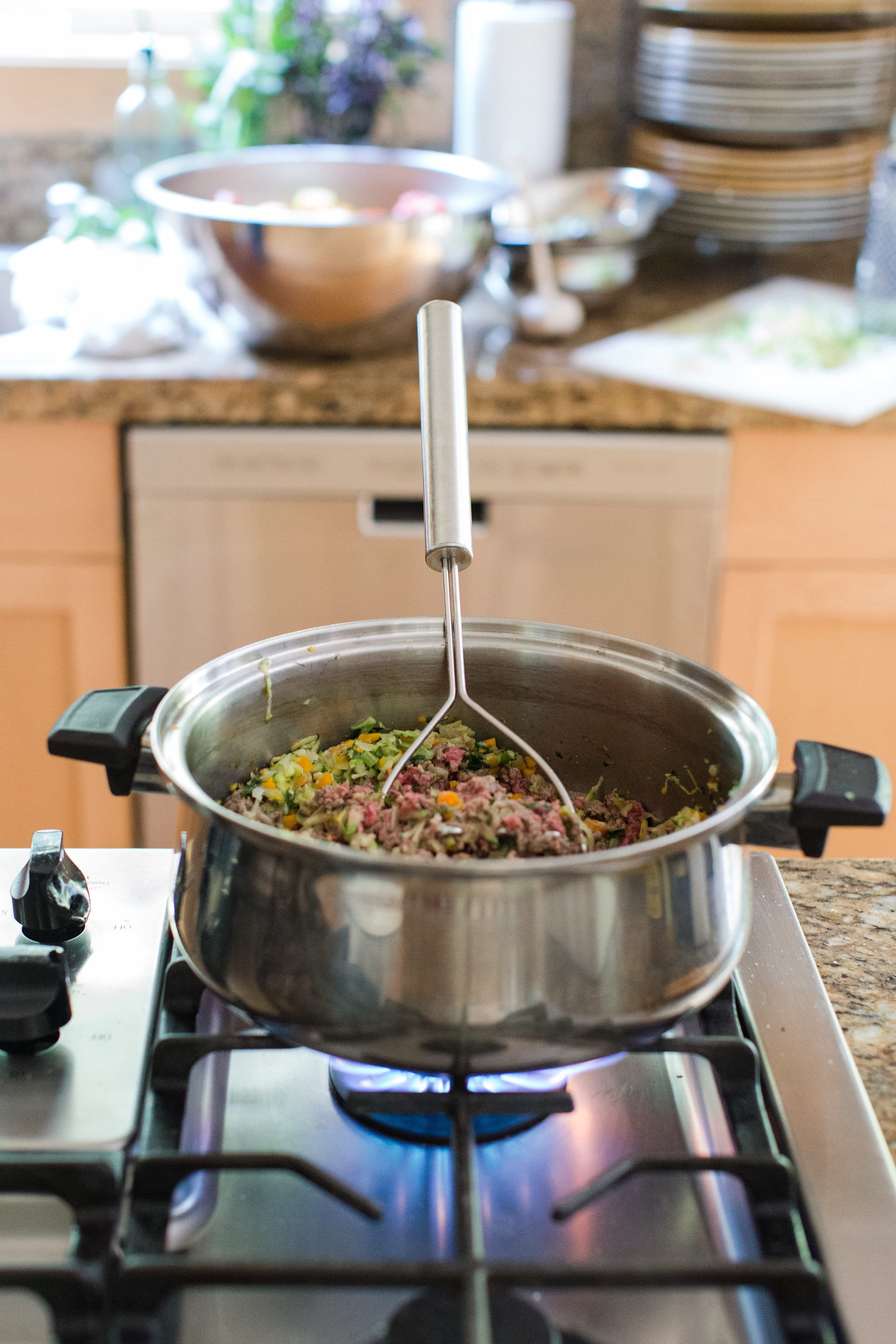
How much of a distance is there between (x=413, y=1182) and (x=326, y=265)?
1.19 m

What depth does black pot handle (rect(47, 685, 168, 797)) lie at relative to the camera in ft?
1.83

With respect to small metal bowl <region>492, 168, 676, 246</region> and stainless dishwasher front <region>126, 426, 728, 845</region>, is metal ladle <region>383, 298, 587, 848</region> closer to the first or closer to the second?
stainless dishwasher front <region>126, 426, 728, 845</region>

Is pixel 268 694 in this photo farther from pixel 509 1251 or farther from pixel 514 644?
pixel 509 1251

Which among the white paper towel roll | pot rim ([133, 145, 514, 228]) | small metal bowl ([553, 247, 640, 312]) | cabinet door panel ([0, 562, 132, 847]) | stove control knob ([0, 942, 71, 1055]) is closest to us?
stove control knob ([0, 942, 71, 1055])

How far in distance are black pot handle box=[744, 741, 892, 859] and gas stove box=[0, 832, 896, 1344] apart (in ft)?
0.31

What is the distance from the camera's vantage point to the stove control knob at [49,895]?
1.96 ft

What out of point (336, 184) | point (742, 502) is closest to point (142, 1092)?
point (742, 502)

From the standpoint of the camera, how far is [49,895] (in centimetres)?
60

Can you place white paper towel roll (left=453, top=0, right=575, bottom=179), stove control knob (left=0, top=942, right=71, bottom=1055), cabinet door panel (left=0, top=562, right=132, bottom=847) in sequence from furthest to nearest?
white paper towel roll (left=453, top=0, right=575, bottom=179) < cabinet door panel (left=0, top=562, right=132, bottom=847) < stove control knob (left=0, top=942, right=71, bottom=1055)

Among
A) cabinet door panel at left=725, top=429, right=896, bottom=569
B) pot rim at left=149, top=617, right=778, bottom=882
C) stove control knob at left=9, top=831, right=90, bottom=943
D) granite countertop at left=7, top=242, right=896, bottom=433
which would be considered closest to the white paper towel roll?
granite countertop at left=7, top=242, right=896, bottom=433

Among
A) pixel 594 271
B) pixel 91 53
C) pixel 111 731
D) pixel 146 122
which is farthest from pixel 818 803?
pixel 91 53

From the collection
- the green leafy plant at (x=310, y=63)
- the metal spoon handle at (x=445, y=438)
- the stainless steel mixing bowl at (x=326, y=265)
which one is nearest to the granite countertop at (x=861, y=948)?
the metal spoon handle at (x=445, y=438)

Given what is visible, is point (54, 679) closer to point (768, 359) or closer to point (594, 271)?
point (594, 271)

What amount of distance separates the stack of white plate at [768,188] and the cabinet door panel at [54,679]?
3.24ft
